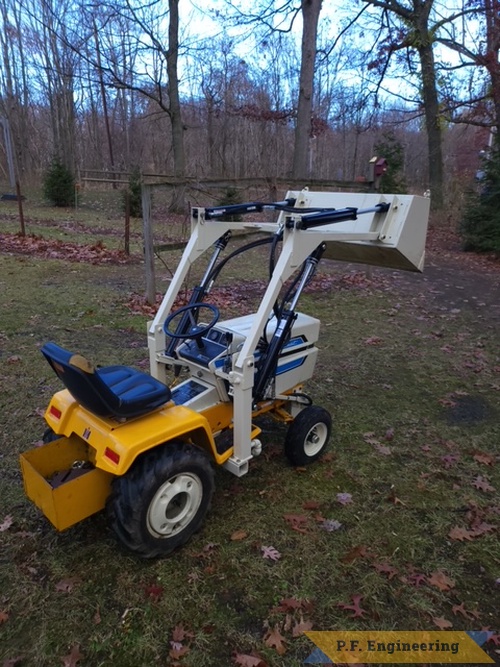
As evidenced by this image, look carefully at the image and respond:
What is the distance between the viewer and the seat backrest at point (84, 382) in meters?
2.19

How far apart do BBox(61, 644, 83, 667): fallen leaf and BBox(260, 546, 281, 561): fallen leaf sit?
105cm

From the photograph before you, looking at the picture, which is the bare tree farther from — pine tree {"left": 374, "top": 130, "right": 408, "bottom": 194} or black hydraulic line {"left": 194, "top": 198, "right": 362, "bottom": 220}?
black hydraulic line {"left": 194, "top": 198, "right": 362, "bottom": 220}

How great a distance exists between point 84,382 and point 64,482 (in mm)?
567

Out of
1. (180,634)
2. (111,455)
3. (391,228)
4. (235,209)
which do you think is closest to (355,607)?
(180,634)

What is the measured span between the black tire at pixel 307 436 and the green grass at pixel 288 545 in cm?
12

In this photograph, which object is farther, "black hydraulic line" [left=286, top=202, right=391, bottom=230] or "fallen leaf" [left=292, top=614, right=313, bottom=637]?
"black hydraulic line" [left=286, top=202, right=391, bottom=230]

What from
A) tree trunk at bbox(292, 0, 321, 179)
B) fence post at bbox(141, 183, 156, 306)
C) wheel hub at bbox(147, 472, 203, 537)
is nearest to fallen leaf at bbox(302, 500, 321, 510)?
wheel hub at bbox(147, 472, 203, 537)

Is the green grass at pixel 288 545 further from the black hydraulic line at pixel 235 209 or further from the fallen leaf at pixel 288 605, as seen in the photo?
the black hydraulic line at pixel 235 209

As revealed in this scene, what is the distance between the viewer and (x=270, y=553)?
269cm

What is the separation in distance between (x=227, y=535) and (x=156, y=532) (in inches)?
19.7

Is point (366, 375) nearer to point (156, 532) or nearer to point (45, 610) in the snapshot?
point (156, 532)

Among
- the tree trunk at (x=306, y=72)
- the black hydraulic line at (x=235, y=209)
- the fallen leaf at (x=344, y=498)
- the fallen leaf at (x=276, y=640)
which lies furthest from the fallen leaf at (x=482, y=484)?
the tree trunk at (x=306, y=72)

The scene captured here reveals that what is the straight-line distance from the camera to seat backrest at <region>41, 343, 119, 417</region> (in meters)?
2.19

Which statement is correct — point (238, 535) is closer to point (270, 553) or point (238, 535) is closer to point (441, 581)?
point (270, 553)
